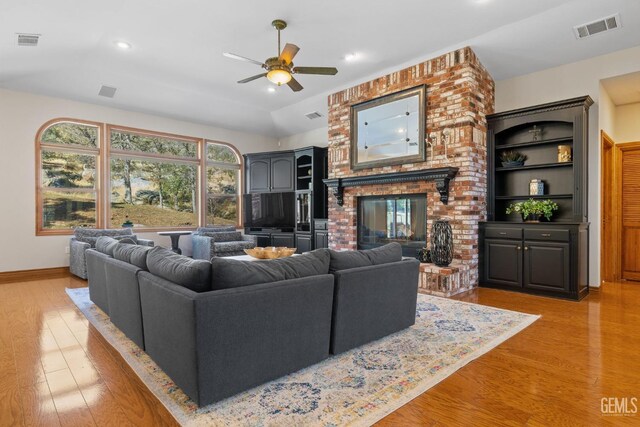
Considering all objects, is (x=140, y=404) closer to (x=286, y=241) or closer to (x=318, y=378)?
(x=318, y=378)

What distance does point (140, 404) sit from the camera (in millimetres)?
1971

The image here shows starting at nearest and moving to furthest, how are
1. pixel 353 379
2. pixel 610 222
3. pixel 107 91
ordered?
pixel 353 379 < pixel 610 222 < pixel 107 91

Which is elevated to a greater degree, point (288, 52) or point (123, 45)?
point (123, 45)

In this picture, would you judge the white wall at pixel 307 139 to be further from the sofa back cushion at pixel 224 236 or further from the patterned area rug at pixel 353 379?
the patterned area rug at pixel 353 379

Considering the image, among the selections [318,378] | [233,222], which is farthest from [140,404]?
[233,222]

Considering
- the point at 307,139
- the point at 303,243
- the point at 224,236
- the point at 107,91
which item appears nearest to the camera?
the point at 107,91

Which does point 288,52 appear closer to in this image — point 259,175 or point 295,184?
point 295,184

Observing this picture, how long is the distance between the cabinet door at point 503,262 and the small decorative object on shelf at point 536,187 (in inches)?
33.5

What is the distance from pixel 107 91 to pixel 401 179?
5249mm

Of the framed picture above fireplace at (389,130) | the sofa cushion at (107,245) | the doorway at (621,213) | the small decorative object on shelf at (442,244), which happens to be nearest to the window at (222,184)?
the framed picture above fireplace at (389,130)

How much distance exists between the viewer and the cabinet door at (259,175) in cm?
828

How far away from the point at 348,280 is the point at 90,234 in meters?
5.28

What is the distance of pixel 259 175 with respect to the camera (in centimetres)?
840

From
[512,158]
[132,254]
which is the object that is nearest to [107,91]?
[132,254]
